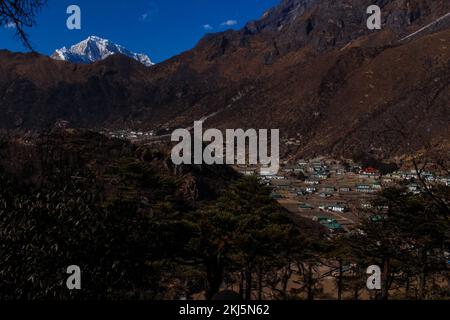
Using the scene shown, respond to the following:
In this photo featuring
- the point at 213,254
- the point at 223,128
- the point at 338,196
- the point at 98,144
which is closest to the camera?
the point at 213,254

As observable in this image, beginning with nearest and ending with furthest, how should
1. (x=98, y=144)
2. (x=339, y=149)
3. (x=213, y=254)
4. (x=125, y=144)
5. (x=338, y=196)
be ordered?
(x=213, y=254)
(x=98, y=144)
(x=125, y=144)
(x=338, y=196)
(x=339, y=149)

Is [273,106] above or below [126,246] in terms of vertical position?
above

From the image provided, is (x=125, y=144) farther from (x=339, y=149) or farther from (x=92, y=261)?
(x=339, y=149)
